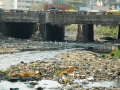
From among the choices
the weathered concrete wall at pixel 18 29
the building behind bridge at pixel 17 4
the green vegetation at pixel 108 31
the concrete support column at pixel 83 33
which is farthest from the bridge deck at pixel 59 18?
the building behind bridge at pixel 17 4

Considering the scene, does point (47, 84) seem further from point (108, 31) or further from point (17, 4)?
point (17, 4)

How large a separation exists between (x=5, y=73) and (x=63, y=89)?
646 centimetres

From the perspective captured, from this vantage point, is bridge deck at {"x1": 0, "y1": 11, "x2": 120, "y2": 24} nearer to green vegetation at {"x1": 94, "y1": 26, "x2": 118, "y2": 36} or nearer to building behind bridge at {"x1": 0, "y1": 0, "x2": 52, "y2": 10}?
green vegetation at {"x1": 94, "y1": 26, "x2": 118, "y2": 36}

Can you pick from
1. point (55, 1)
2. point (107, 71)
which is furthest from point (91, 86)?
point (55, 1)

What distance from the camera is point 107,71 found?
24734 millimetres

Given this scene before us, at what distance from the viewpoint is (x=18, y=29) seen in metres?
63.9

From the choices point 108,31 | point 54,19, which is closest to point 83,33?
point 54,19

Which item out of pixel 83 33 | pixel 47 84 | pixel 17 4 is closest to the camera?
pixel 47 84

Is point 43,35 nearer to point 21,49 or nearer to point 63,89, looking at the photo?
point 21,49

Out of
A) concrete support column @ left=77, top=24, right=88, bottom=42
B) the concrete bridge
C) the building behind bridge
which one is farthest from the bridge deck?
the building behind bridge

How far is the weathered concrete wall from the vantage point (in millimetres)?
58338

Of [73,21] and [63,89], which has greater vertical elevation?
[73,21]

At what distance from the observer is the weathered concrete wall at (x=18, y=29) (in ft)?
191

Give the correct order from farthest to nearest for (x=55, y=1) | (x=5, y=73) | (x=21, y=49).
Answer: (x=55, y=1), (x=21, y=49), (x=5, y=73)
